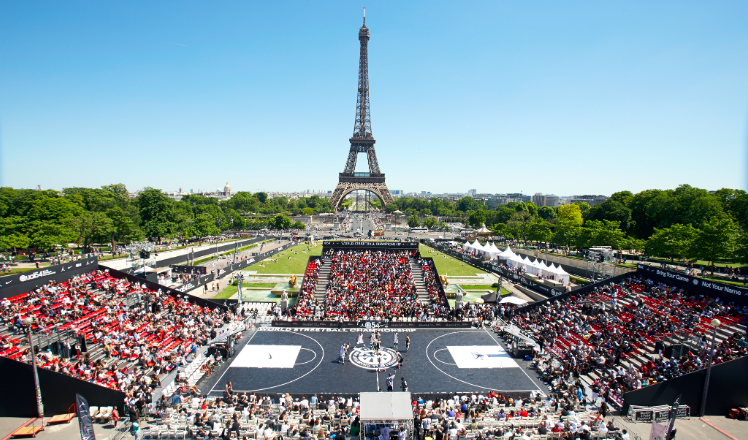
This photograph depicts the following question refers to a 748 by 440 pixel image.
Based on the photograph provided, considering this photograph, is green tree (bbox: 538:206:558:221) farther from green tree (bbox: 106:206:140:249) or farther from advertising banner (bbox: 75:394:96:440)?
advertising banner (bbox: 75:394:96:440)

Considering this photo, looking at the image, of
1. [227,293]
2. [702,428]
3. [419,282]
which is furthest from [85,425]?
[419,282]

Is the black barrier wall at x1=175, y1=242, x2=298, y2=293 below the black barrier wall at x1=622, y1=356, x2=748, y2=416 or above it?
above

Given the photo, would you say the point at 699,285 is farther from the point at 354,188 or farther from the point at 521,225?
the point at 354,188

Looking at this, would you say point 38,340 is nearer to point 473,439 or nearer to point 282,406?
point 282,406

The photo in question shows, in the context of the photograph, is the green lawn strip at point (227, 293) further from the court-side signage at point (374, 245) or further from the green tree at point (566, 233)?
the green tree at point (566, 233)

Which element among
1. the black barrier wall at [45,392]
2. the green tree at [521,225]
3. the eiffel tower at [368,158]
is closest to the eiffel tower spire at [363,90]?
the eiffel tower at [368,158]

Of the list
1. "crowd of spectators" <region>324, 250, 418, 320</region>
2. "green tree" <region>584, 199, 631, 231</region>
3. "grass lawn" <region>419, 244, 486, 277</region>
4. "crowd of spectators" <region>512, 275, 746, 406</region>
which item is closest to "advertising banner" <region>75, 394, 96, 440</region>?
"crowd of spectators" <region>324, 250, 418, 320</region>
